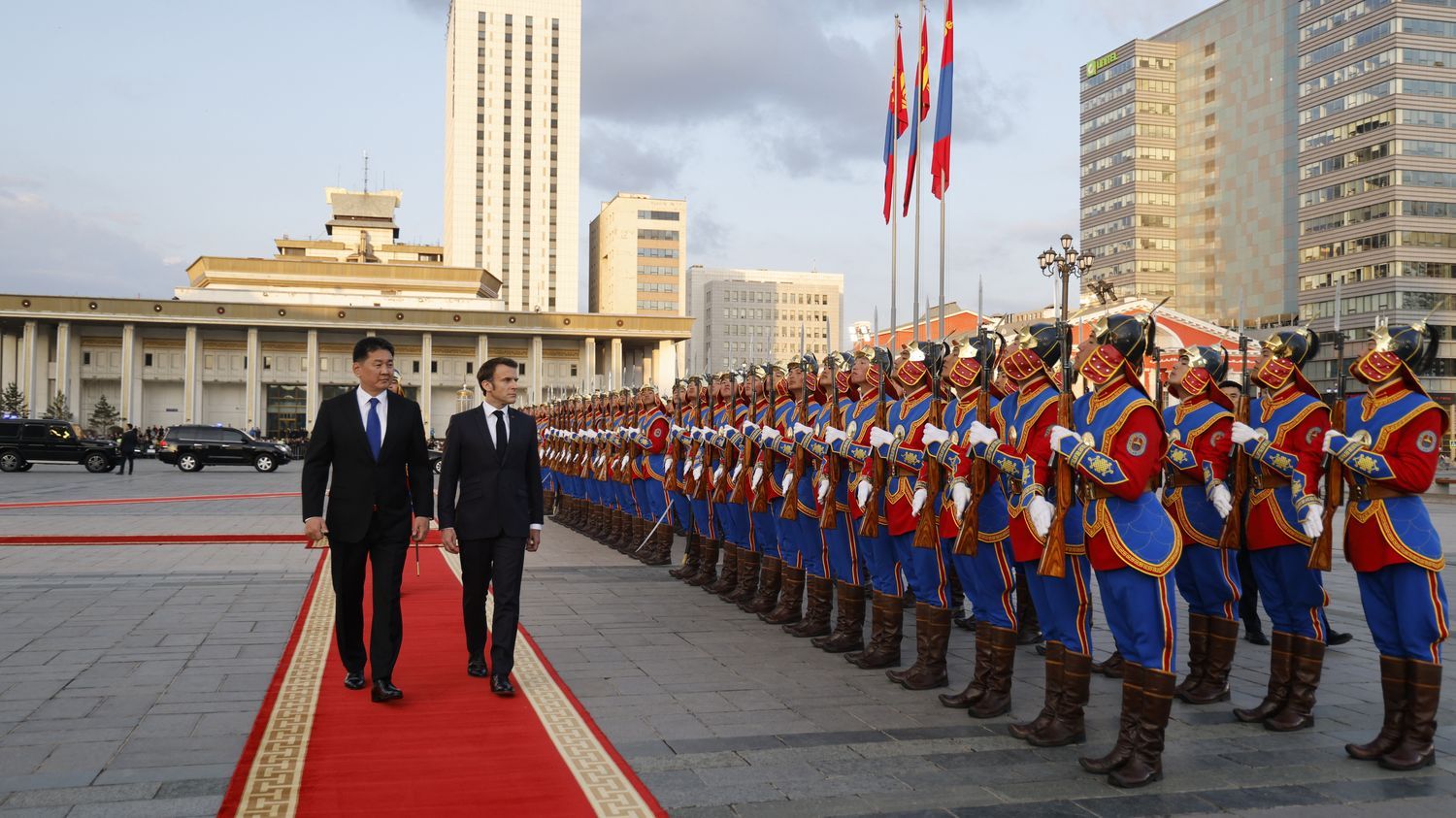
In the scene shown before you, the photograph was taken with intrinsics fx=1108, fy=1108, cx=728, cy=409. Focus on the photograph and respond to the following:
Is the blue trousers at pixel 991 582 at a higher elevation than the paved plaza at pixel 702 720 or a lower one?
higher

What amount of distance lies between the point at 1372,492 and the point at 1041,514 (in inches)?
61.6

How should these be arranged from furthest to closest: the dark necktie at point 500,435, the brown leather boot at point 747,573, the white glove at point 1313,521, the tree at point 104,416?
the tree at point 104,416
the brown leather boot at point 747,573
the dark necktie at point 500,435
the white glove at point 1313,521

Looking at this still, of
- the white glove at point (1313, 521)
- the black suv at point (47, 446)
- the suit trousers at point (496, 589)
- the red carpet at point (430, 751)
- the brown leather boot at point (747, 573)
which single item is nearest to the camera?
the red carpet at point (430, 751)

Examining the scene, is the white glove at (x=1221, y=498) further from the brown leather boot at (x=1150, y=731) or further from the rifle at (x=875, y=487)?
the rifle at (x=875, y=487)

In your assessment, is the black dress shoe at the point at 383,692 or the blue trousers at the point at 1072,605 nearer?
the blue trousers at the point at 1072,605

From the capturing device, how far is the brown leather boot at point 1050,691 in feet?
17.0

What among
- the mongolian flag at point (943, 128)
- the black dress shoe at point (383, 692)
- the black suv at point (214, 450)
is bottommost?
the black dress shoe at point (383, 692)

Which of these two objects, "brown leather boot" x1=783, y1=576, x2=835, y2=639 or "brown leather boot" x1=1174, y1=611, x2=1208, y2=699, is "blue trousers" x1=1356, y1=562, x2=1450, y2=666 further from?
"brown leather boot" x1=783, y1=576, x2=835, y2=639

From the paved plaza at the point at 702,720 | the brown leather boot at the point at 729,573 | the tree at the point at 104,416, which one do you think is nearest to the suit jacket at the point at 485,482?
the paved plaza at the point at 702,720

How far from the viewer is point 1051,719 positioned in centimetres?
514

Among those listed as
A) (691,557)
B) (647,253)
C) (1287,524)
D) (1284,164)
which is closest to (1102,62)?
(1284,164)

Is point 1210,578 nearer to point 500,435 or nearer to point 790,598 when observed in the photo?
point 790,598

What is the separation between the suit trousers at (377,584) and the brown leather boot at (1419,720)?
4.75 m

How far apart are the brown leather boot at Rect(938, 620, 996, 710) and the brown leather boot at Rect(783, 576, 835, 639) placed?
6.53 feet
